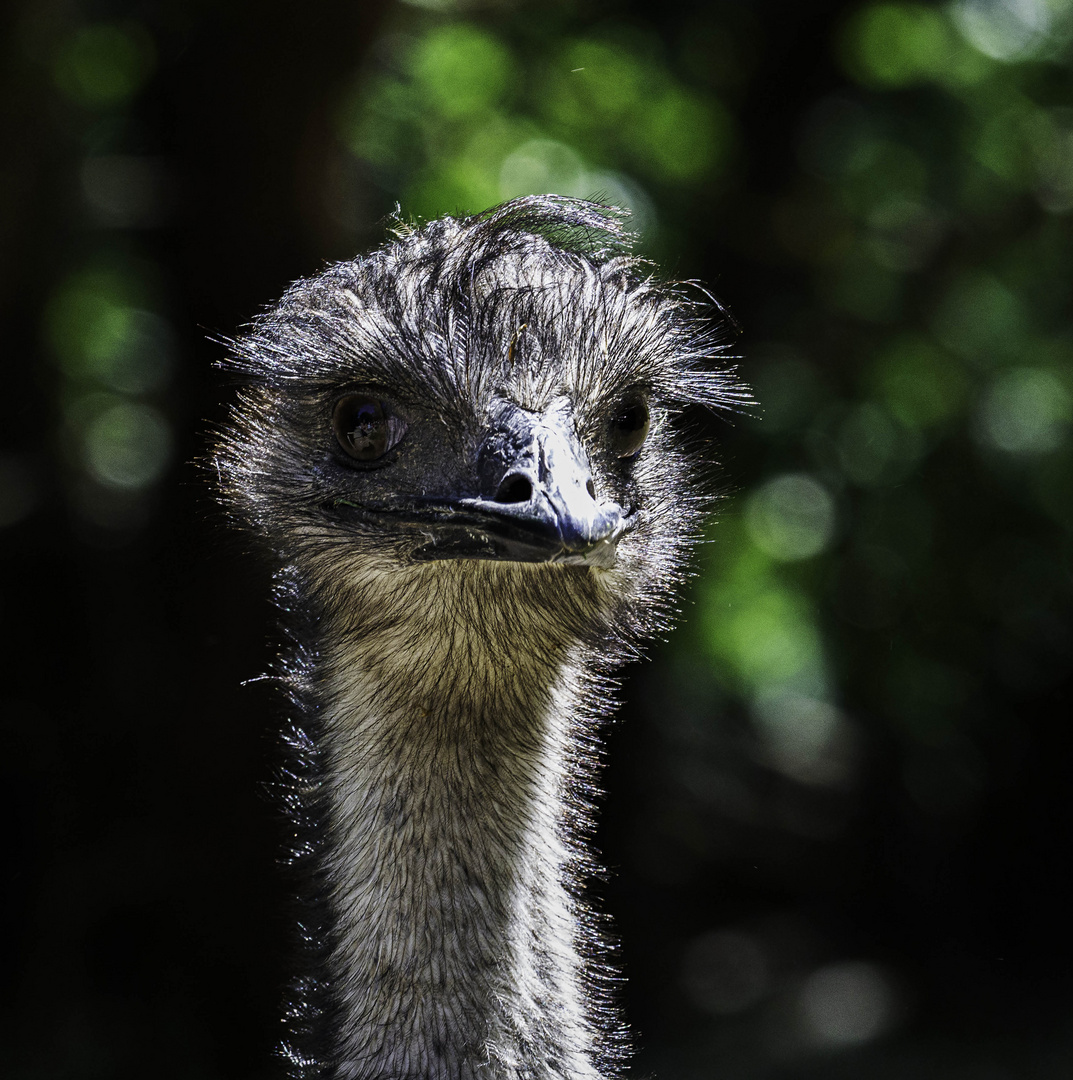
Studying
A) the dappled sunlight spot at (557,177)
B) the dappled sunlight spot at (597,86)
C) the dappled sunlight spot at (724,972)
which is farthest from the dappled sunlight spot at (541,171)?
the dappled sunlight spot at (724,972)

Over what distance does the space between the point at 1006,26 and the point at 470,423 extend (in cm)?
195

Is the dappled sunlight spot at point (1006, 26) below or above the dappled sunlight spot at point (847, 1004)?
above

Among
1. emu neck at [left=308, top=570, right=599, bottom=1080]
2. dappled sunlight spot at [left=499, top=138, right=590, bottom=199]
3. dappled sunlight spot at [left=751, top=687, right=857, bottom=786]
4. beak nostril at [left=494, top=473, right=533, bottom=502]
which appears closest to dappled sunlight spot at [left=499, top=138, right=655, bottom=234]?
dappled sunlight spot at [left=499, top=138, right=590, bottom=199]

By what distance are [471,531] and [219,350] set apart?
1.95 meters

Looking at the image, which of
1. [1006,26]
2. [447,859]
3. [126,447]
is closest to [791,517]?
[1006,26]

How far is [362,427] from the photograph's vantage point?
67.7 inches

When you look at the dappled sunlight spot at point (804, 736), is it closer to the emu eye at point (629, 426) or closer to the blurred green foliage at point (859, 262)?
the blurred green foliage at point (859, 262)

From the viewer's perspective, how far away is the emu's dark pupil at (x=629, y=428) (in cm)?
182

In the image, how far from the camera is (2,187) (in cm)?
322

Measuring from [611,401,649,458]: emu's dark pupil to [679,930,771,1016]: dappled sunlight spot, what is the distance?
2025mm

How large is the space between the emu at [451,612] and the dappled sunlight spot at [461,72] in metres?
1.07

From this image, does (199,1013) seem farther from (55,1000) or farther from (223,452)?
(223,452)

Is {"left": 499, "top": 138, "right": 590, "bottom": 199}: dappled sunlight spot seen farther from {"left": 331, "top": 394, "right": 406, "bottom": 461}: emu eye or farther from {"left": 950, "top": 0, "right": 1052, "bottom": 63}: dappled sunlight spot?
{"left": 331, "top": 394, "right": 406, "bottom": 461}: emu eye

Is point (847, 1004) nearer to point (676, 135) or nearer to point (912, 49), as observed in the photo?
point (676, 135)
